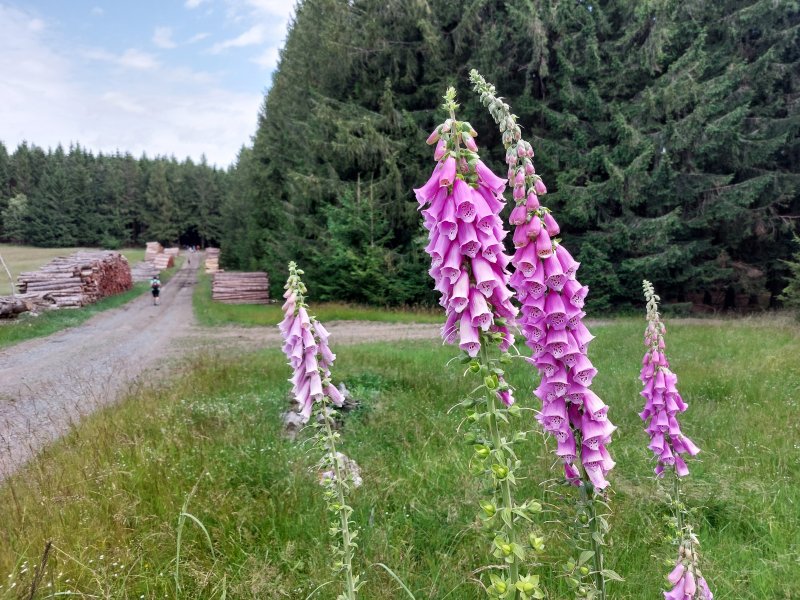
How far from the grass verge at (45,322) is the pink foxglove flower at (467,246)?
18136 mm

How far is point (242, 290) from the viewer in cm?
2811

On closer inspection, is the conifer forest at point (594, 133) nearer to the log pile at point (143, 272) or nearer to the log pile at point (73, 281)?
the log pile at point (73, 281)

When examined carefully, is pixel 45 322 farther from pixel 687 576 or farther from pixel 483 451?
pixel 687 576

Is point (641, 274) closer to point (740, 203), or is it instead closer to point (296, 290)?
point (740, 203)

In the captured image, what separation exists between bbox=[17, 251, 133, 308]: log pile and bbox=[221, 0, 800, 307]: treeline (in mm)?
12167

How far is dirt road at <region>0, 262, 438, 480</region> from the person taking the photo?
7.16 meters

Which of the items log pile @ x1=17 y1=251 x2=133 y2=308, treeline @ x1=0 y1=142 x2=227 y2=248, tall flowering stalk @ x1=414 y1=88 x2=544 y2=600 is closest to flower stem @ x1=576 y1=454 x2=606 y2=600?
tall flowering stalk @ x1=414 y1=88 x2=544 y2=600

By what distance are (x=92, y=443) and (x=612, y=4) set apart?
24.5 metres

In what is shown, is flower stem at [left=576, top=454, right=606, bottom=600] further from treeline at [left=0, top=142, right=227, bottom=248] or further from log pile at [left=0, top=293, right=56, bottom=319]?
treeline at [left=0, top=142, right=227, bottom=248]

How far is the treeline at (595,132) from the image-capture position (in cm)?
1864

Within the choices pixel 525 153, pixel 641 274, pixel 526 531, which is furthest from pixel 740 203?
pixel 525 153

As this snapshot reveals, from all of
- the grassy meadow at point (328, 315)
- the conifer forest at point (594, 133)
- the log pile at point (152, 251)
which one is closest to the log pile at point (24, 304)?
the grassy meadow at point (328, 315)

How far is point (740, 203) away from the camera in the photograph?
18.7 metres

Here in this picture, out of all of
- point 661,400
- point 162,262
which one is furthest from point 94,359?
point 162,262
